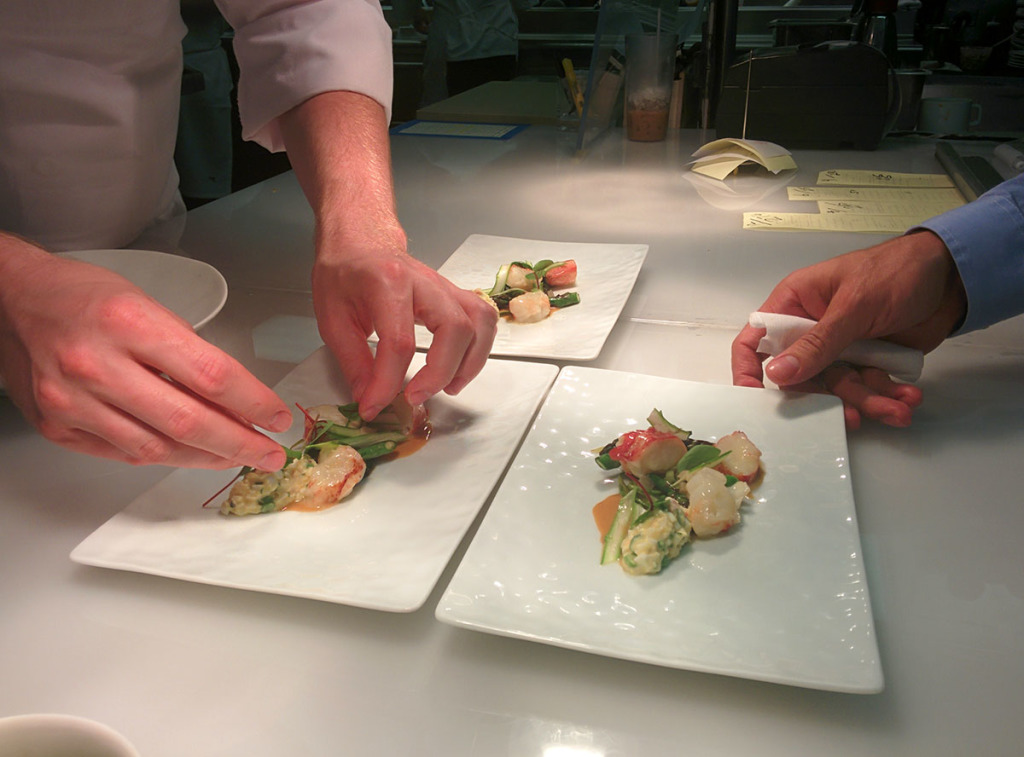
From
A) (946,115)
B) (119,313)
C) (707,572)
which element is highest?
(119,313)

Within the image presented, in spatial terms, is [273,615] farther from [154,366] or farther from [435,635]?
[154,366]

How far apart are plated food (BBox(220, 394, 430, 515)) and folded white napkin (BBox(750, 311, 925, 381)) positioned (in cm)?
47

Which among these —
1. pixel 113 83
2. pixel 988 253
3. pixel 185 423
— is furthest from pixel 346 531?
pixel 113 83

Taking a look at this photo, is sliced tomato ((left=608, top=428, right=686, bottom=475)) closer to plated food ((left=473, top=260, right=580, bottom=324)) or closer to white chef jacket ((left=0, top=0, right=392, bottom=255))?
plated food ((left=473, top=260, right=580, bottom=324))

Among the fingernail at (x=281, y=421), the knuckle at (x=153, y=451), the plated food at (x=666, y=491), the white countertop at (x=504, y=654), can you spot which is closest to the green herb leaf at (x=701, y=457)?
the plated food at (x=666, y=491)

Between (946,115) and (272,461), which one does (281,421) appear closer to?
(272,461)

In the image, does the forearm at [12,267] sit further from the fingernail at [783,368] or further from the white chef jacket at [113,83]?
the fingernail at [783,368]

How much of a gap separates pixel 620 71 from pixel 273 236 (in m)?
1.30

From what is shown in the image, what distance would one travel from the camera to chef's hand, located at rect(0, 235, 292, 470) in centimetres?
79

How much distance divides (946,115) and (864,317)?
175 centimetres

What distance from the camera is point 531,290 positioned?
4.77 ft

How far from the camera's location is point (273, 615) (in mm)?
777

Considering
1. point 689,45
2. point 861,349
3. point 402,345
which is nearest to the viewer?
point 402,345

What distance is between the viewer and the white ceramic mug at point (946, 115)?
2441 millimetres
